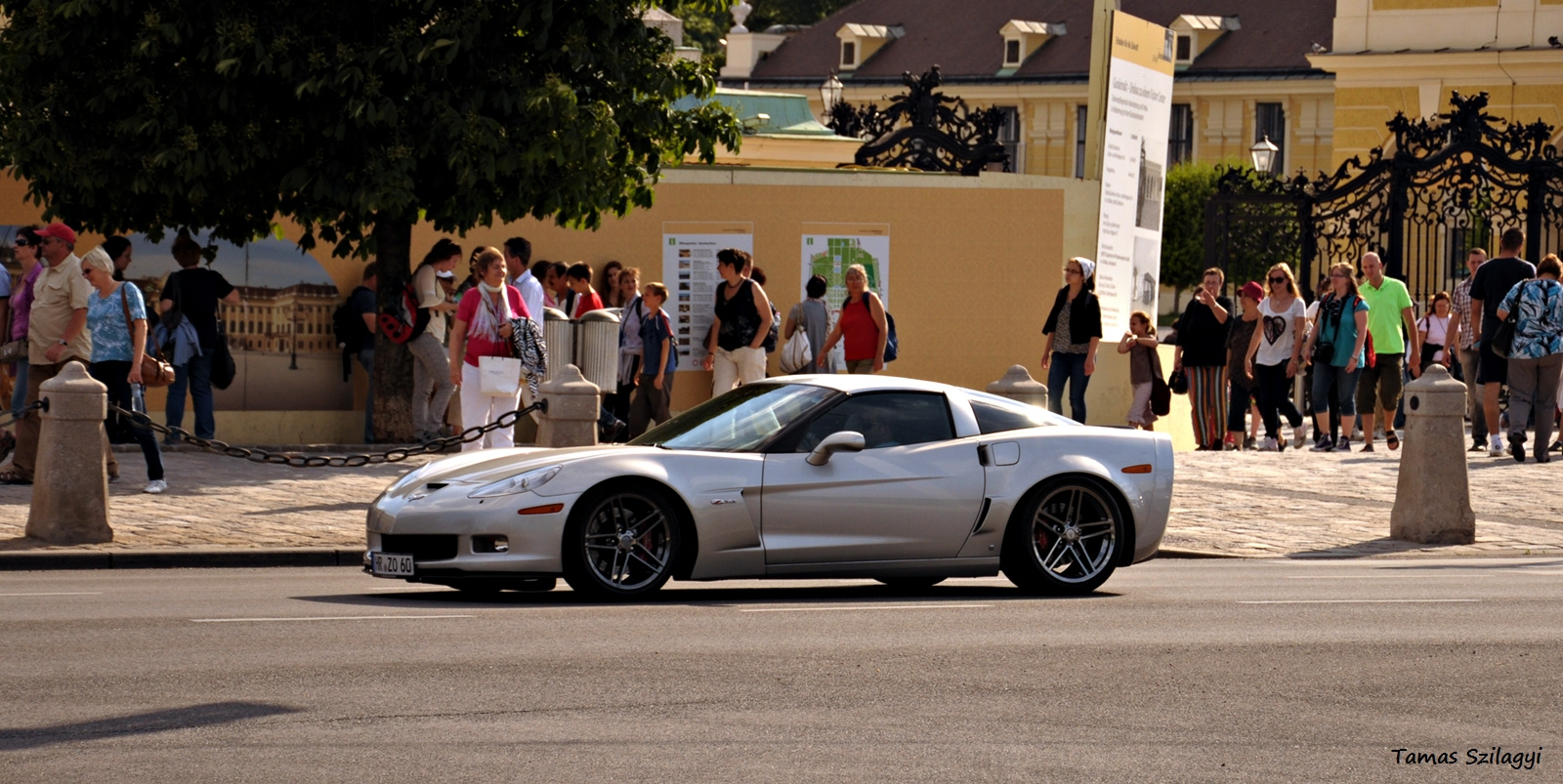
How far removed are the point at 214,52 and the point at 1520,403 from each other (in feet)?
38.5

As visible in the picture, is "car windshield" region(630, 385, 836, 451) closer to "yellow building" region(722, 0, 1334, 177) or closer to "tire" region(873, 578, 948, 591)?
"tire" region(873, 578, 948, 591)

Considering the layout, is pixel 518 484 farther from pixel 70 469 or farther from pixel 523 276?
pixel 523 276

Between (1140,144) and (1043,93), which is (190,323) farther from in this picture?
(1043,93)

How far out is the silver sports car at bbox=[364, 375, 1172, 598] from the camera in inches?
433

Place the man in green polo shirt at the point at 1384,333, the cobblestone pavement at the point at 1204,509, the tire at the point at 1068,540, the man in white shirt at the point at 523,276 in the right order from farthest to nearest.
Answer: the man in green polo shirt at the point at 1384,333
the man in white shirt at the point at 523,276
the cobblestone pavement at the point at 1204,509
the tire at the point at 1068,540

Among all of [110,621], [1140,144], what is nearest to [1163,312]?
[1140,144]

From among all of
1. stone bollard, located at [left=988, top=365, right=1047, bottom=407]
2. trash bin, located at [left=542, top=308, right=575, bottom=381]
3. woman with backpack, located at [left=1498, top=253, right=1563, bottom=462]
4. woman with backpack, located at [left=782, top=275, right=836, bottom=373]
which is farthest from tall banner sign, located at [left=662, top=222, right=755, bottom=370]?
woman with backpack, located at [left=1498, top=253, right=1563, bottom=462]

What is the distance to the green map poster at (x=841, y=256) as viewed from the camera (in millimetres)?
23766

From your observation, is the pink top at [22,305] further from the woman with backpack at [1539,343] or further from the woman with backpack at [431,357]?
the woman with backpack at [1539,343]

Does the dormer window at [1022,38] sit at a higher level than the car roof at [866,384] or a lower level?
higher

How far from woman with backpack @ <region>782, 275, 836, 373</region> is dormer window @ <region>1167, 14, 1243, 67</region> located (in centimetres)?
6349

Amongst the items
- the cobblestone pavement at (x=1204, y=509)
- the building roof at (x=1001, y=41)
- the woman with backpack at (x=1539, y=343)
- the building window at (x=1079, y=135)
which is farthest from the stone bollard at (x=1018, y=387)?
the building roof at (x=1001, y=41)

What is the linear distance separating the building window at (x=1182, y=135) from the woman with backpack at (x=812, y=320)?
62.4m

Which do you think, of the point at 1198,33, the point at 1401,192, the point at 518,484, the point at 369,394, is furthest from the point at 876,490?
the point at 1198,33
